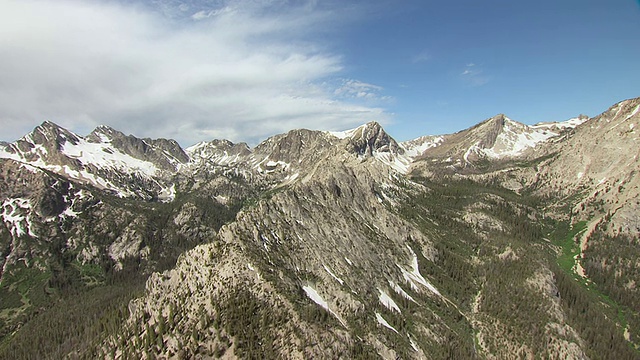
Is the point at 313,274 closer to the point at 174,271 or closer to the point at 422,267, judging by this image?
the point at 174,271

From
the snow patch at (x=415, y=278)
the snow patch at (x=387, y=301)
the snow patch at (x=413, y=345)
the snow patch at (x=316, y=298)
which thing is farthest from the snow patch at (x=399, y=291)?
the snow patch at (x=316, y=298)

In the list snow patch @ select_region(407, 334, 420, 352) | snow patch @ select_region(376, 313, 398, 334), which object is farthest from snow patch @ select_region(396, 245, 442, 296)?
snow patch @ select_region(376, 313, 398, 334)

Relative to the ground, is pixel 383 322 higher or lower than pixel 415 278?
lower

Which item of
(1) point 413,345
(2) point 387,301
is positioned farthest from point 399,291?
(1) point 413,345

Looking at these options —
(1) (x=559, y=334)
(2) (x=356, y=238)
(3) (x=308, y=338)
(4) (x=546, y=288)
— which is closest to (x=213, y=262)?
(3) (x=308, y=338)

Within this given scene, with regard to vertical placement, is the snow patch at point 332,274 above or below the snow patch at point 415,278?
above

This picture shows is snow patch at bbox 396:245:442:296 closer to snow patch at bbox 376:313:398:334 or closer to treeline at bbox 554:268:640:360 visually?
snow patch at bbox 376:313:398:334

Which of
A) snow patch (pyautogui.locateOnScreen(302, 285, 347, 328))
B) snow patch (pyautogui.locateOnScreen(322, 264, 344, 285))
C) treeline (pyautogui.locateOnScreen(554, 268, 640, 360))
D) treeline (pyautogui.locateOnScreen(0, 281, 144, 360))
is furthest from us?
treeline (pyautogui.locateOnScreen(0, 281, 144, 360))

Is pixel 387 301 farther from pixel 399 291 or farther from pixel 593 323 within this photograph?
pixel 593 323

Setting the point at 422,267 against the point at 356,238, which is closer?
the point at 356,238

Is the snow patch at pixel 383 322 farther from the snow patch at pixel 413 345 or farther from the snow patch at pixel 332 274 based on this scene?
the snow patch at pixel 332 274

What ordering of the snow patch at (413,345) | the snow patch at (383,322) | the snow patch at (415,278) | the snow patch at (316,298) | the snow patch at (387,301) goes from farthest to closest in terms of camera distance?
the snow patch at (415,278) < the snow patch at (387,301) < the snow patch at (383,322) < the snow patch at (413,345) < the snow patch at (316,298)
